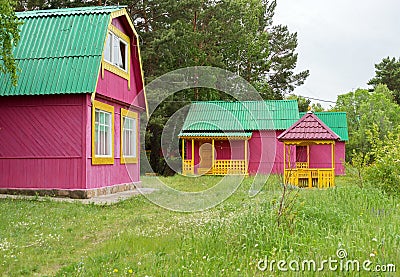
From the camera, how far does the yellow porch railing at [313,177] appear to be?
17469 mm

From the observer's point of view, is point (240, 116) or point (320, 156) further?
point (240, 116)

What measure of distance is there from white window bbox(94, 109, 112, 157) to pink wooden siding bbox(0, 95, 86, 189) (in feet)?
2.91

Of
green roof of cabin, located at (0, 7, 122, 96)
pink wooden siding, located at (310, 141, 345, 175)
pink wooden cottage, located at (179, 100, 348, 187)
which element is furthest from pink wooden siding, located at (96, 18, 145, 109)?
pink wooden siding, located at (310, 141, 345, 175)

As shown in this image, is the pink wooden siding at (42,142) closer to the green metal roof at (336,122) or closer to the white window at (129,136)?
the white window at (129,136)

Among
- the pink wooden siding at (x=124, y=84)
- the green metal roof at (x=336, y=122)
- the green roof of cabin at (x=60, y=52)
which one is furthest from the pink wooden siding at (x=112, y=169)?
the green metal roof at (x=336, y=122)

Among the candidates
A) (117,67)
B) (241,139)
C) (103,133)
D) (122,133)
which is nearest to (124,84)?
(117,67)

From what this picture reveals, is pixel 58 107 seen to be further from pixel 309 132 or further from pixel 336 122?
pixel 336 122

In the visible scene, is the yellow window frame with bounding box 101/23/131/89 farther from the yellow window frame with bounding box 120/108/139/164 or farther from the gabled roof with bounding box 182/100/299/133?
the gabled roof with bounding box 182/100/299/133

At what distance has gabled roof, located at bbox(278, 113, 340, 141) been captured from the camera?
684 inches

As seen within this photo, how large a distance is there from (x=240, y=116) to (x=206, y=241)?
21.3 meters

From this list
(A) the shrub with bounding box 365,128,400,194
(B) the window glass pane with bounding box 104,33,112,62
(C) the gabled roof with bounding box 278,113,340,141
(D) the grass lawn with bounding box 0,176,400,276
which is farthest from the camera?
(C) the gabled roof with bounding box 278,113,340,141

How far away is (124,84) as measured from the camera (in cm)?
1551

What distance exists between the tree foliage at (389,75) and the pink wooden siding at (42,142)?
40.6 metres

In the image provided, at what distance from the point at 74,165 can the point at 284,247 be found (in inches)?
325
